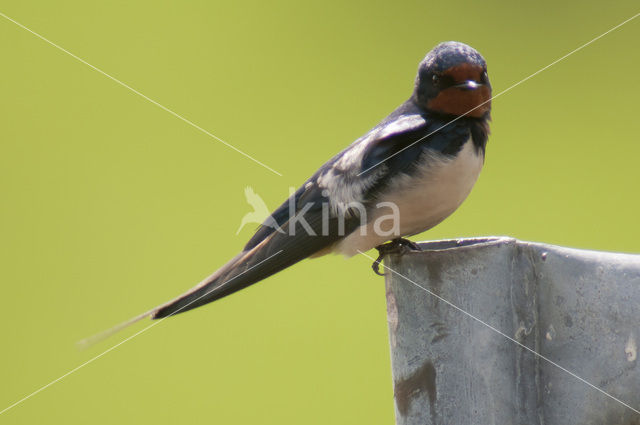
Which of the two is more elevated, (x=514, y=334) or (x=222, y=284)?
(x=222, y=284)

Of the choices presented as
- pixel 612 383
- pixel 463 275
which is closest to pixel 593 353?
pixel 612 383

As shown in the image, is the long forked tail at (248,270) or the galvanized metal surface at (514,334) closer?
the galvanized metal surface at (514,334)

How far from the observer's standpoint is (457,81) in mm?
1675

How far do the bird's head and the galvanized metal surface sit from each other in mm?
577

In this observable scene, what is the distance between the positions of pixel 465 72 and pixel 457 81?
1.0 inches

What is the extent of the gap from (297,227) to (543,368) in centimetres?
75

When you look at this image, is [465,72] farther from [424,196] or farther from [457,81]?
[424,196]

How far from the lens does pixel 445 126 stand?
1.68 m

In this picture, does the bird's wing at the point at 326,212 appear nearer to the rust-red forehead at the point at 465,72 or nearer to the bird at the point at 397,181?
the bird at the point at 397,181

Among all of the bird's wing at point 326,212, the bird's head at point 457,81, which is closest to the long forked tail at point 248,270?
the bird's wing at point 326,212

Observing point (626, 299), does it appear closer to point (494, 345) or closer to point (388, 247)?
point (494, 345)

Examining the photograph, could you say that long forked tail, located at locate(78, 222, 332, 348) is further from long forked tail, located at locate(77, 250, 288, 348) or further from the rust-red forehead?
the rust-red forehead

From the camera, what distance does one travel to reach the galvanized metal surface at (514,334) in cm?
99

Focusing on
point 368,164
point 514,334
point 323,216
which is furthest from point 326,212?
point 514,334
